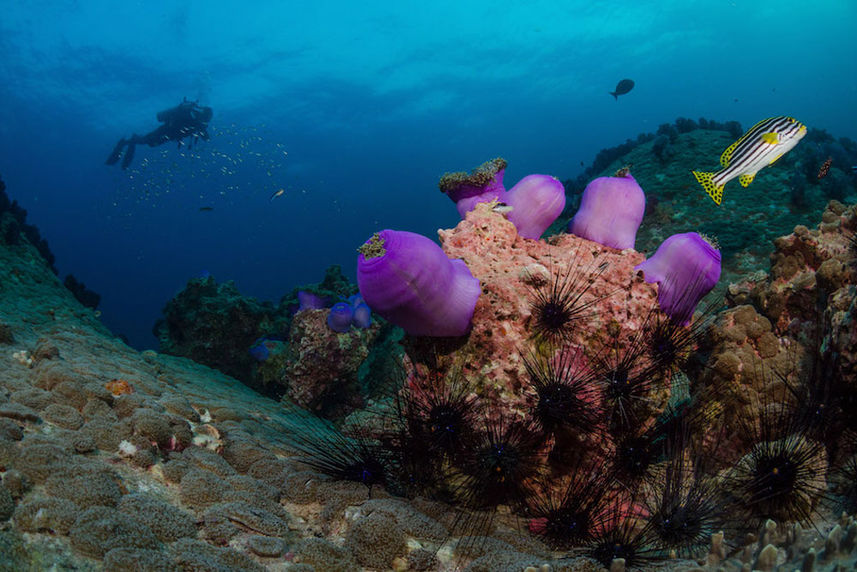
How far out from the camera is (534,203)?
14.4 ft

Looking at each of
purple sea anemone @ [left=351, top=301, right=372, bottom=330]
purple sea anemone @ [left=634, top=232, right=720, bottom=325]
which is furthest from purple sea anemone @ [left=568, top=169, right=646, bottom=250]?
purple sea anemone @ [left=351, top=301, right=372, bottom=330]

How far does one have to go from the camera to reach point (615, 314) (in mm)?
3551

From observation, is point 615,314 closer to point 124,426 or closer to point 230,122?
point 124,426

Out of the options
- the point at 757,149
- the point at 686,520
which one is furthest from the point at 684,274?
the point at 686,520

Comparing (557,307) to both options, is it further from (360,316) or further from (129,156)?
(129,156)

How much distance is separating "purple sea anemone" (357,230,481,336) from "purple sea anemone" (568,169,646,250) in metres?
1.79

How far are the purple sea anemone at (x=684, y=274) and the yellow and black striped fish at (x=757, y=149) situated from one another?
24.5 inches

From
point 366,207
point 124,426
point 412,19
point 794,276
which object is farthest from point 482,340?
point 366,207

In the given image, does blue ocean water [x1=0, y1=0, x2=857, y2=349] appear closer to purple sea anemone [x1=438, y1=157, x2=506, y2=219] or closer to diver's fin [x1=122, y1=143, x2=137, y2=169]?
diver's fin [x1=122, y1=143, x2=137, y2=169]

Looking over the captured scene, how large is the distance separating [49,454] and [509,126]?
8509 cm

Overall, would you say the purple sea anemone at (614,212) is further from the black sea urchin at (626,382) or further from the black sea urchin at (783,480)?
the black sea urchin at (783,480)

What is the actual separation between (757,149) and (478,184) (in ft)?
8.96

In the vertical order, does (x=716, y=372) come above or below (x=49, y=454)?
above

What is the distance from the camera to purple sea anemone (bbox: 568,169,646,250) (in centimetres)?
418
